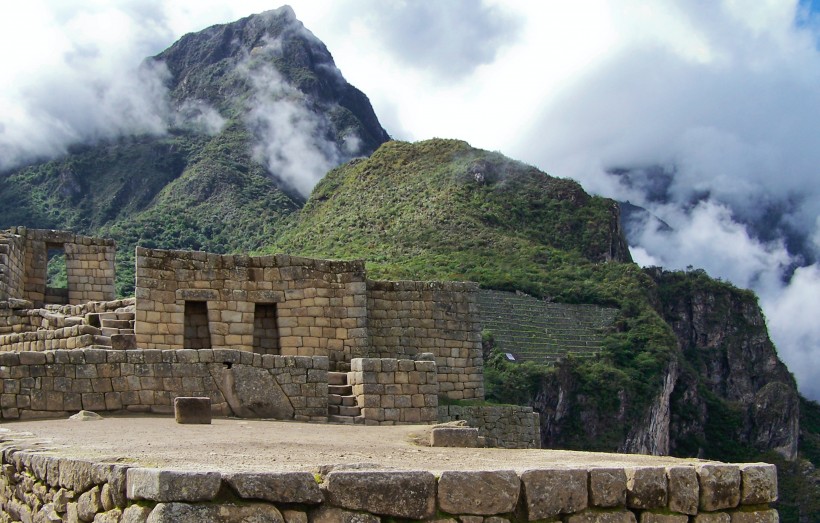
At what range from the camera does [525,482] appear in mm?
7102

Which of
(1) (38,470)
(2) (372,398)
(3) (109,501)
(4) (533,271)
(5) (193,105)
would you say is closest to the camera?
(3) (109,501)

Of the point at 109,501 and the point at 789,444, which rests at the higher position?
the point at 109,501

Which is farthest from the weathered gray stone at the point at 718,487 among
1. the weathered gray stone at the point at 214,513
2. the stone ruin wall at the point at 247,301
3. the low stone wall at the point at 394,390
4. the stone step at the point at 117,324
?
the stone step at the point at 117,324

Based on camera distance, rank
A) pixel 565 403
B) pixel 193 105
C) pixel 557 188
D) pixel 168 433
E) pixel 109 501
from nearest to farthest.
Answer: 1. pixel 109 501
2. pixel 168 433
3. pixel 565 403
4. pixel 557 188
5. pixel 193 105

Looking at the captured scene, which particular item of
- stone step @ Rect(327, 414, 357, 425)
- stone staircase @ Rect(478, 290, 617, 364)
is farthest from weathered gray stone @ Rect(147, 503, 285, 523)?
stone staircase @ Rect(478, 290, 617, 364)

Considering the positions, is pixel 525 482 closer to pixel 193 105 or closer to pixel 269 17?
pixel 193 105

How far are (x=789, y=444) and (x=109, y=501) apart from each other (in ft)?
256

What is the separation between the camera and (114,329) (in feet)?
54.7

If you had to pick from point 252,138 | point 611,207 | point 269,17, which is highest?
point 269,17

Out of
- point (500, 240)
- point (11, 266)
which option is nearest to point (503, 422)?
point (11, 266)

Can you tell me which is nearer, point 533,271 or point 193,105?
point 533,271

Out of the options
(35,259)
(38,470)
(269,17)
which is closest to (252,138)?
(269,17)

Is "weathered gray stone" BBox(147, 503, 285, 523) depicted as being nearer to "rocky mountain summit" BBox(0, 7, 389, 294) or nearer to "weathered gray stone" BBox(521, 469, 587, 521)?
"weathered gray stone" BBox(521, 469, 587, 521)

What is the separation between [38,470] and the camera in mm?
8180
